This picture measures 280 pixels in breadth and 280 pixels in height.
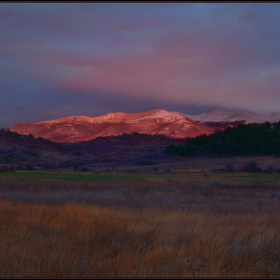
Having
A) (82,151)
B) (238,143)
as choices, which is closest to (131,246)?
(238,143)

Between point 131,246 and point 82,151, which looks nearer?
point 131,246

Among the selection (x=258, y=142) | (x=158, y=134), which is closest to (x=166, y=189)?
(x=258, y=142)

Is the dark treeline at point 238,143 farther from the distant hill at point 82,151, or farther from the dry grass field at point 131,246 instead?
the dry grass field at point 131,246

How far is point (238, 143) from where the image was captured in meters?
120

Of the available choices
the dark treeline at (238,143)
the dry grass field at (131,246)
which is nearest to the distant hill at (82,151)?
the dark treeline at (238,143)

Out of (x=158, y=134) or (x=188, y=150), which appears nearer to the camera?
(x=188, y=150)

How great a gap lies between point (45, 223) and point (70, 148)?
144 m

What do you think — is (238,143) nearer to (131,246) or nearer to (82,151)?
(82,151)

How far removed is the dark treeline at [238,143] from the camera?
11707 cm

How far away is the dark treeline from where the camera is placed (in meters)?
117

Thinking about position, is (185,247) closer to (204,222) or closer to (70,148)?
(204,222)

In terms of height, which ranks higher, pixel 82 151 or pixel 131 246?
pixel 82 151

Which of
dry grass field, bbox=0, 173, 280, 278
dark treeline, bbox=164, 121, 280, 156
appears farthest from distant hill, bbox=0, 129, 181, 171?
dry grass field, bbox=0, 173, 280, 278

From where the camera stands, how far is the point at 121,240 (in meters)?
10.5
